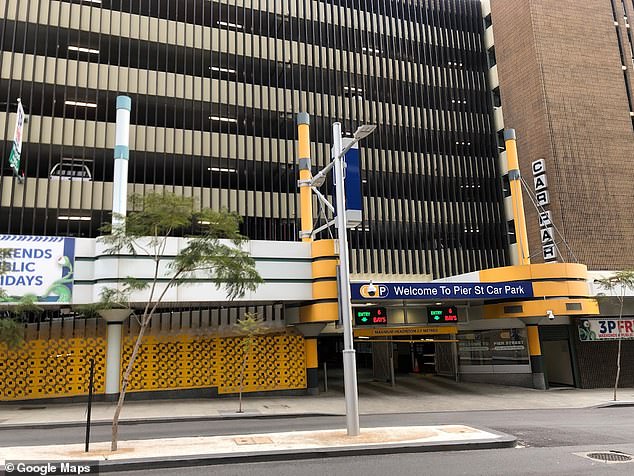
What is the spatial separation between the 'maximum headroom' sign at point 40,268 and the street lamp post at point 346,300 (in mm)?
12214

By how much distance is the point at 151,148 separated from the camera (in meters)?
37.4

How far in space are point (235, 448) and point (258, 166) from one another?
30.6m

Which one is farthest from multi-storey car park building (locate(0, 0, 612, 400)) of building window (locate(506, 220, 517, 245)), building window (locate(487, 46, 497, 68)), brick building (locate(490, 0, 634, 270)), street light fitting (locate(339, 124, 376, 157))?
street light fitting (locate(339, 124, 376, 157))

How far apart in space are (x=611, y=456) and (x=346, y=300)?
6984mm

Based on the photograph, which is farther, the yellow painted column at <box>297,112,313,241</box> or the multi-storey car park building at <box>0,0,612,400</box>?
the yellow painted column at <box>297,112,313,241</box>

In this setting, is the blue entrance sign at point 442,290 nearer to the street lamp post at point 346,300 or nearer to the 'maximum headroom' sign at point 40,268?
the street lamp post at point 346,300

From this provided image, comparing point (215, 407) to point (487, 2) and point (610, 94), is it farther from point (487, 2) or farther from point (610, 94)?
point (487, 2)

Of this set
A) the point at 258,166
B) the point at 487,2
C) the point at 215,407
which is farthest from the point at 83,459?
the point at 487,2

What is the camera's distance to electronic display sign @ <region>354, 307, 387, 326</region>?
82.5ft

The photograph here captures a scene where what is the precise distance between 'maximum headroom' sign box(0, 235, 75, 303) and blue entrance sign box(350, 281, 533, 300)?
458 inches

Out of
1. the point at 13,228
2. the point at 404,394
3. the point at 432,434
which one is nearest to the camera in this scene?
the point at 432,434

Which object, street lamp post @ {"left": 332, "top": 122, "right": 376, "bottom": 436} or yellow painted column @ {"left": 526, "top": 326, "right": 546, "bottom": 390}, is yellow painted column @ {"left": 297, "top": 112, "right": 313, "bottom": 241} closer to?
street lamp post @ {"left": 332, "top": 122, "right": 376, "bottom": 436}

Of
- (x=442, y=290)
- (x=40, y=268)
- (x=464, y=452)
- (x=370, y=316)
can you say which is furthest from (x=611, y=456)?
(x=40, y=268)

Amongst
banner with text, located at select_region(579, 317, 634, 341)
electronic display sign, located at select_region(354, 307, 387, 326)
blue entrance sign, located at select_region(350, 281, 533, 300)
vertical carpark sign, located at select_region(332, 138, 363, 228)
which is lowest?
banner with text, located at select_region(579, 317, 634, 341)
